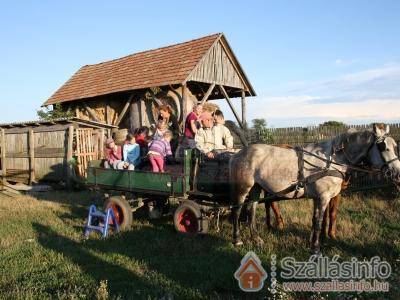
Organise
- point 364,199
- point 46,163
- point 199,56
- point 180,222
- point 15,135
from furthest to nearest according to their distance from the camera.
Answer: point 15,135, point 46,163, point 199,56, point 364,199, point 180,222

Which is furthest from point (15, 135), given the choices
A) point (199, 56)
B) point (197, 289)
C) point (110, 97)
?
point (197, 289)

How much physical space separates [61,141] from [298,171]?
38.2 ft

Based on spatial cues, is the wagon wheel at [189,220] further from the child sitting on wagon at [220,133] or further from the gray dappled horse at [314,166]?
the child sitting on wagon at [220,133]

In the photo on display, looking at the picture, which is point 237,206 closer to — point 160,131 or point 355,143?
point 355,143

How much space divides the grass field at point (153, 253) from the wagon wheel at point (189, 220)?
17 centimetres

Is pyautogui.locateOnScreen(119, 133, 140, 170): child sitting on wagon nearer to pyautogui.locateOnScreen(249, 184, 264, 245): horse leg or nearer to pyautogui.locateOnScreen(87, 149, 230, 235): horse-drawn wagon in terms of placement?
pyautogui.locateOnScreen(87, 149, 230, 235): horse-drawn wagon

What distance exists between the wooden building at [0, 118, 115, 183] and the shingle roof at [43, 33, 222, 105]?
2.18 metres

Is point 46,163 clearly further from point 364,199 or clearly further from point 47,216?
point 364,199

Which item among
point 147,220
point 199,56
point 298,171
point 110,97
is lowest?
point 147,220

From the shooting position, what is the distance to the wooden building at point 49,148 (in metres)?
15.8

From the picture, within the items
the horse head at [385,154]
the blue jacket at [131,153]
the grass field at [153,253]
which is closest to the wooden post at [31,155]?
the grass field at [153,253]

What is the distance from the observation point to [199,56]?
15.8 metres

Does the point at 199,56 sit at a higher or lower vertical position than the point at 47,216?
higher

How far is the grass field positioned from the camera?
198 inches
